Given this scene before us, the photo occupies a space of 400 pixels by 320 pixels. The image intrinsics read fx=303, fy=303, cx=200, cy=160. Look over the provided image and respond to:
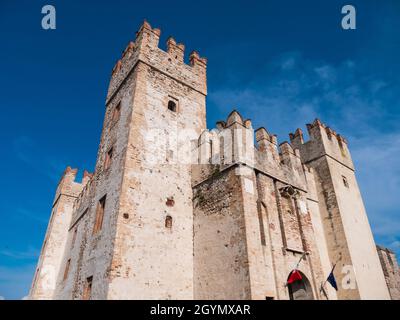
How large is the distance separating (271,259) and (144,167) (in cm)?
544

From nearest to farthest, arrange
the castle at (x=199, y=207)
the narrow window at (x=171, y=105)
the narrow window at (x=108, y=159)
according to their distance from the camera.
A: 1. the castle at (x=199, y=207)
2. the narrow window at (x=108, y=159)
3. the narrow window at (x=171, y=105)

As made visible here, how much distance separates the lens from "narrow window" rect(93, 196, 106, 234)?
11.2 metres

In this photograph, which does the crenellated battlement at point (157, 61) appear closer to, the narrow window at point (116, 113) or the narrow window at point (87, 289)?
the narrow window at point (116, 113)

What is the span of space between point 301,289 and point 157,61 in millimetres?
11259

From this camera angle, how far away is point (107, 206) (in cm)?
1080

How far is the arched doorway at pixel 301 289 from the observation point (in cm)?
1057

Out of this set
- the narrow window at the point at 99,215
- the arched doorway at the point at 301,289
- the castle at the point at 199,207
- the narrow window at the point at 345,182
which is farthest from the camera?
the narrow window at the point at 345,182

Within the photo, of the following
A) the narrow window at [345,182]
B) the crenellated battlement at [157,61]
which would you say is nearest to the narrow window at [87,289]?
the crenellated battlement at [157,61]

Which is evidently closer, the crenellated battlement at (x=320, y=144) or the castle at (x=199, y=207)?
the castle at (x=199, y=207)

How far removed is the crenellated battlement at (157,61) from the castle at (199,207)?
0.22 feet

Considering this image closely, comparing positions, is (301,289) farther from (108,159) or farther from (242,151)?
(108,159)

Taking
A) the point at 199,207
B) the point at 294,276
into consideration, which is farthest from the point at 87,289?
the point at 294,276
